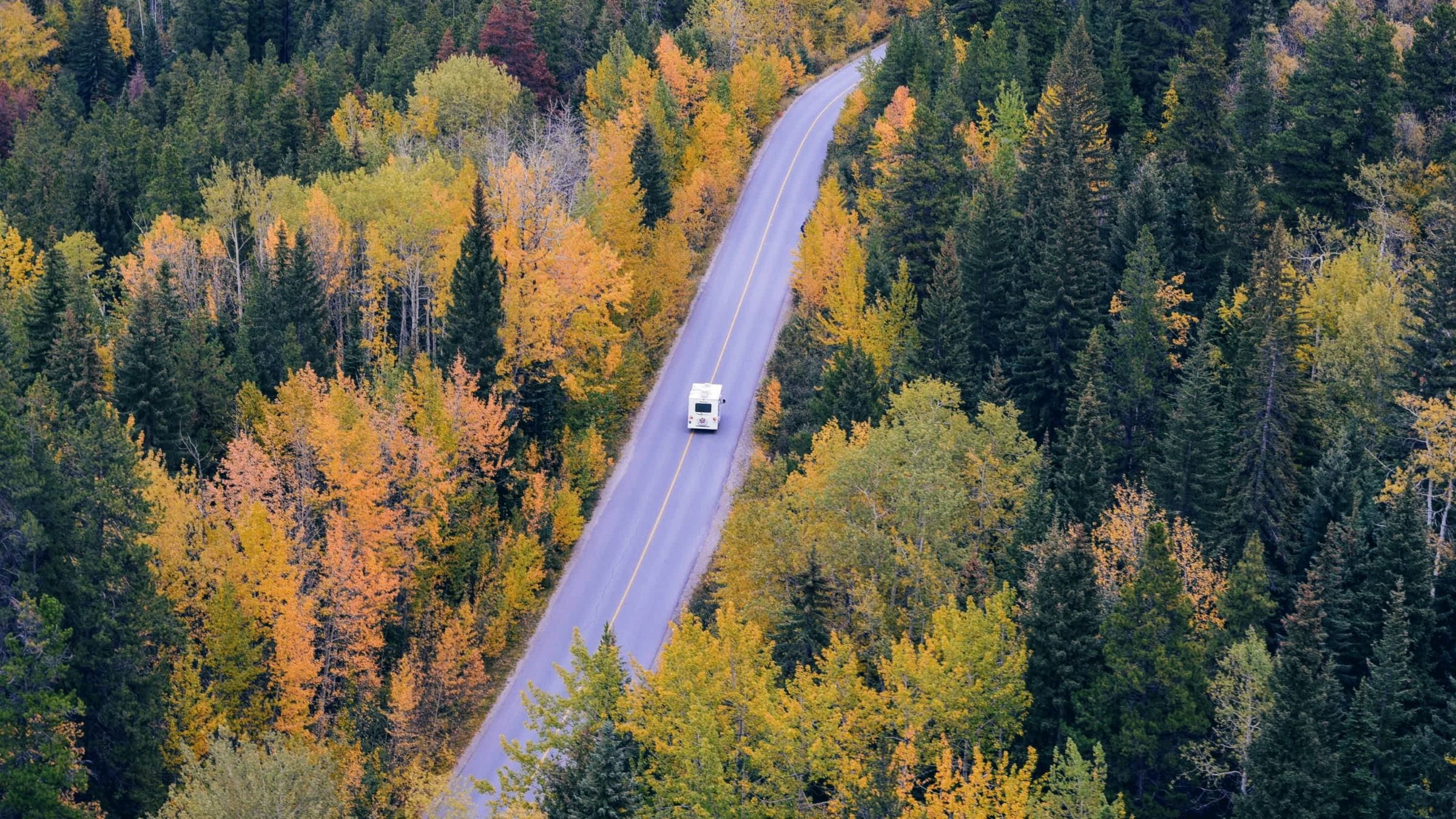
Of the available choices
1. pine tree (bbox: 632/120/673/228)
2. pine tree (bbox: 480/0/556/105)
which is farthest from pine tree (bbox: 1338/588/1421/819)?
pine tree (bbox: 480/0/556/105)

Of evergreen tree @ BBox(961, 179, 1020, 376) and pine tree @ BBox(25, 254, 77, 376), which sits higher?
evergreen tree @ BBox(961, 179, 1020, 376)

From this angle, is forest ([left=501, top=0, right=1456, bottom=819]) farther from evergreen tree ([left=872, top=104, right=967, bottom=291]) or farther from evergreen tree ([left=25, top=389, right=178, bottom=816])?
evergreen tree ([left=25, top=389, right=178, bottom=816])

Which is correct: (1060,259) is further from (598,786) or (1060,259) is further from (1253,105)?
(598,786)

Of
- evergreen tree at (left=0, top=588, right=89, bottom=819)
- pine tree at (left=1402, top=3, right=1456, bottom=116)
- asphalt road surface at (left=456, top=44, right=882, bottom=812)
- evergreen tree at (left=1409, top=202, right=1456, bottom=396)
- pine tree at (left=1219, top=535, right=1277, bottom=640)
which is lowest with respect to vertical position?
asphalt road surface at (left=456, top=44, right=882, bottom=812)

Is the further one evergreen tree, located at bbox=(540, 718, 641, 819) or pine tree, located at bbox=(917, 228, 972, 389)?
pine tree, located at bbox=(917, 228, 972, 389)

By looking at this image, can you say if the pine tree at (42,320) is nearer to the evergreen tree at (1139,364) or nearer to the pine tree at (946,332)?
the pine tree at (946,332)

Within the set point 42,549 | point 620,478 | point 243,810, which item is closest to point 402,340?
point 620,478

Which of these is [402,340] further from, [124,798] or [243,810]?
[243,810]
